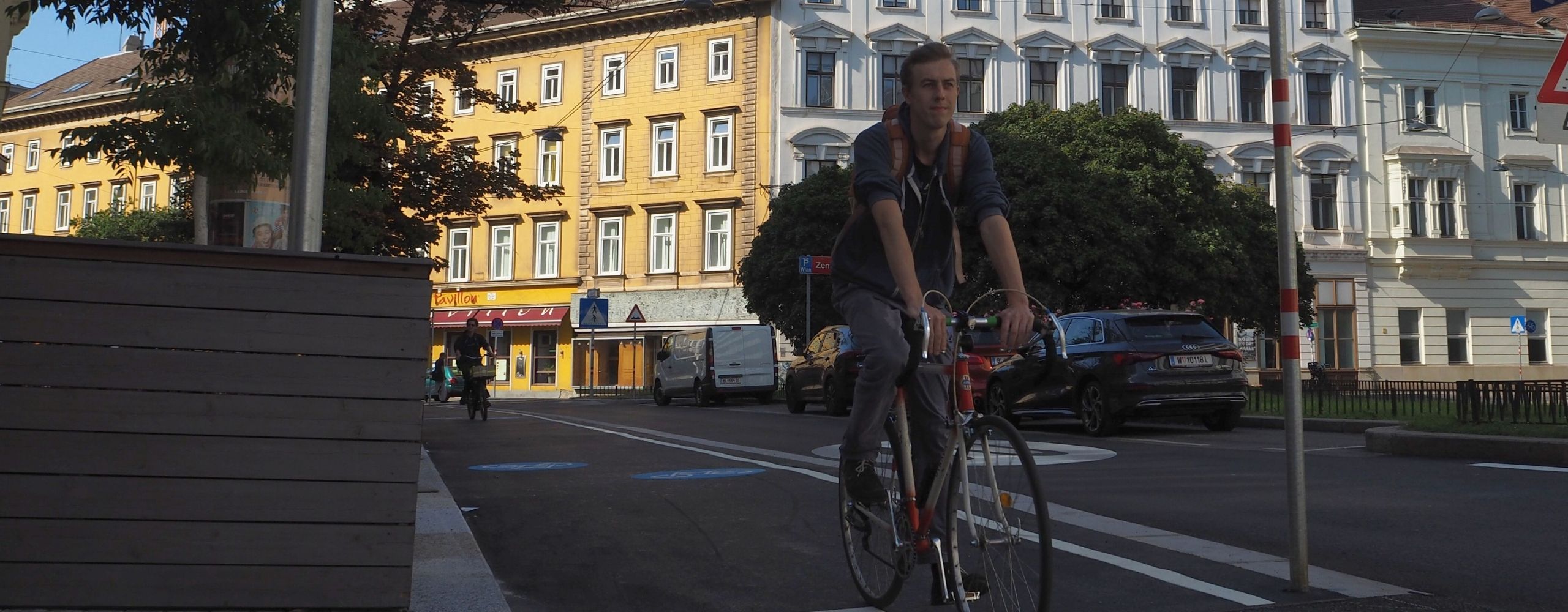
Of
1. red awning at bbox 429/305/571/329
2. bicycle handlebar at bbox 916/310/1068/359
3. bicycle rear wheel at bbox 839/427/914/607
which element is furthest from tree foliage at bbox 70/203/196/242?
bicycle handlebar at bbox 916/310/1068/359

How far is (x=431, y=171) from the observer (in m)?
19.5

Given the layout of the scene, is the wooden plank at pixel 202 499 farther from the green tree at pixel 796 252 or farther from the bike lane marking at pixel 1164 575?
the green tree at pixel 796 252

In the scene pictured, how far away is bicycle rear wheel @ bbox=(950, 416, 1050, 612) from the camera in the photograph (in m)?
3.63

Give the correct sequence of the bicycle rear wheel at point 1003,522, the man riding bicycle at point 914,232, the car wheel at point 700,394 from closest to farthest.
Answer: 1. the bicycle rear wheel at point 1003,522
2. the man riding bicycle at point 914,232
3. the car wheel at point 700,394

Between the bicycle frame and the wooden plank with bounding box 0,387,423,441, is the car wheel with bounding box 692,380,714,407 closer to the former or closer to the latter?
the wooden plank with bounding box 0,387,423,441

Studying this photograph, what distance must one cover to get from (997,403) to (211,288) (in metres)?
14.3

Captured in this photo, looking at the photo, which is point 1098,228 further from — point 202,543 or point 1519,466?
point 202,543

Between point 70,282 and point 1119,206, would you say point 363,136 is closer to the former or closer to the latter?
point 70,282

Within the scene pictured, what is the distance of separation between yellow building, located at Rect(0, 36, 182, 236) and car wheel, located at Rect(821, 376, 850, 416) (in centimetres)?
4467

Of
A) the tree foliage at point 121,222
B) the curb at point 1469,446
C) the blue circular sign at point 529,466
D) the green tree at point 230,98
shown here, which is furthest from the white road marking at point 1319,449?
the tree foliage at point 121,222

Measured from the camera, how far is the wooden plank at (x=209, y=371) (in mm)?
Answer: 4184

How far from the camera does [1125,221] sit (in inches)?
1422

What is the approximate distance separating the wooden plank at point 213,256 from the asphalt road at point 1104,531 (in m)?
1.48

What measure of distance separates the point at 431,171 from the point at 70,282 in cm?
1559
